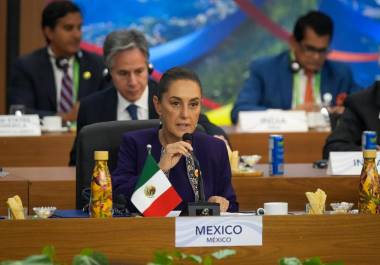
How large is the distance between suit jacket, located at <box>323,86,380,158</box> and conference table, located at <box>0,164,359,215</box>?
1.81 ft

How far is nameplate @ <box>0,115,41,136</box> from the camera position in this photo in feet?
23.8

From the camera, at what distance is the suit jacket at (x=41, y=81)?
854 centimetres

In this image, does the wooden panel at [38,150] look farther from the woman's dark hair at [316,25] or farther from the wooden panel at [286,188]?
the woman's dark hair at [316,25]

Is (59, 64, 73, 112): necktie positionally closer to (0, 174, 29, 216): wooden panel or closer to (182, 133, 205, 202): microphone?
(0, 174, 29, 216): wooden panel

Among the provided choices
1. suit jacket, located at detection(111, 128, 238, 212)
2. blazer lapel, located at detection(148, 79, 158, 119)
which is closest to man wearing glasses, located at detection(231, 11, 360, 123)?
blazer lapel, located at detection(148, 79, 158, 119)

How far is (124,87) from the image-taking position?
6391 millimetres

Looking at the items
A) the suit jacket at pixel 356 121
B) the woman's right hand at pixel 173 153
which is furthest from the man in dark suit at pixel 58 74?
the woman's right hand at pixel 173 153

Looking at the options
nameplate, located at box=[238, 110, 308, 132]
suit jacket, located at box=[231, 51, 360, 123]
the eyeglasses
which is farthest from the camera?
suit jacket, located at box=[231, 51, 360, 123]

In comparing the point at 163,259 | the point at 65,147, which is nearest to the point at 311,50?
the point at 65,147

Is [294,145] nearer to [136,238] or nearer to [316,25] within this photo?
[316,25]

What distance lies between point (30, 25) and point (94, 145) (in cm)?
501

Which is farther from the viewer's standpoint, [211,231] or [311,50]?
[311,50]

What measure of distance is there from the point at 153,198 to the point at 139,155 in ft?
2.20

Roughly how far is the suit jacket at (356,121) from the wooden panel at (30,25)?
4.07m
